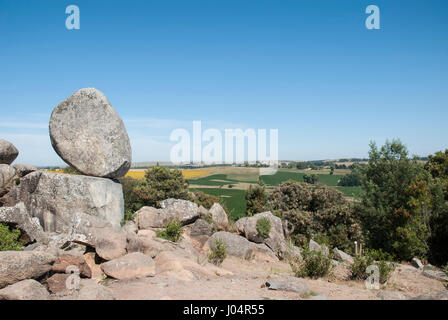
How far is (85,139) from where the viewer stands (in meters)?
12.4

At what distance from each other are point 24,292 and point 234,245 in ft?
28.4

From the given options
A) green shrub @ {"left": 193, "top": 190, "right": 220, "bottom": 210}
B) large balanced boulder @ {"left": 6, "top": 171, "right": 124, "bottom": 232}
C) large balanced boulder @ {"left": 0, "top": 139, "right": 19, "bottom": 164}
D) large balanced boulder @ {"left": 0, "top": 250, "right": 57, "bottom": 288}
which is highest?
large balanced boulder @ {"left": 0, "top": 139, "right": 19, "bottom": 164}

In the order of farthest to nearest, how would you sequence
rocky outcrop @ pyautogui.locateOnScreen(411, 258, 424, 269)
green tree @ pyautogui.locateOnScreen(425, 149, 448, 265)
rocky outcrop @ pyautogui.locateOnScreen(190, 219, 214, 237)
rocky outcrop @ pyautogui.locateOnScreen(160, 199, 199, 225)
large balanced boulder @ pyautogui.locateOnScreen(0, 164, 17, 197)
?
green tree @ pyautogui.locateOnScreen(425, 149, 448, 265) < rocky outcrop @ pyautogui.locateOnScreen(411, 258, 424, 269) < rocky outcrop @ pyautogui.locateOnScreen(160, 199, 199, 225) < rocky outcrop @ pyautogui.locateOnScreen(190, 219, 214, 237) < large balanced boulder @ pyautogui.locateOnScreen(0, 164, 17, 197)

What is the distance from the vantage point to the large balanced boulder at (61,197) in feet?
39.4

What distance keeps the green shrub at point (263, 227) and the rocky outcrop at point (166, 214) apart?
3159mm

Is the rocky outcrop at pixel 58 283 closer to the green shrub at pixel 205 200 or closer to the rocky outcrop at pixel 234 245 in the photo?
the rocky outcrop at pixel 234 245

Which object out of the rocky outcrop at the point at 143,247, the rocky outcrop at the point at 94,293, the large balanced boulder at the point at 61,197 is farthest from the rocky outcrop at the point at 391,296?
the large balanced boulder at the point at 61,197

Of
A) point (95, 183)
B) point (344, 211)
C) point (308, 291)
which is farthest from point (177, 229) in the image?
point (344, 211)

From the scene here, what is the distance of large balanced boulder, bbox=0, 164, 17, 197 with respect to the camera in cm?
1294

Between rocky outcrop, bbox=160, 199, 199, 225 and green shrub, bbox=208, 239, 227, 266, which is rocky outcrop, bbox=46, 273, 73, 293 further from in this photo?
rocky outcrop, bbox=160, 199, 199, 225

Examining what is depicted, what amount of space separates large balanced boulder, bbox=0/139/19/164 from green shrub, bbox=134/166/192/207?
6.86m

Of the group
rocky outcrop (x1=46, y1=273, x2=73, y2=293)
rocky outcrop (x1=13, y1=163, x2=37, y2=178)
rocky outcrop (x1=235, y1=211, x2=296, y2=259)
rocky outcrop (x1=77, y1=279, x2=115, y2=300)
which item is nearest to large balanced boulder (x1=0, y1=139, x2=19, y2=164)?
rocky outcrop (x1=13, y1=163, x2=37, y2=178)

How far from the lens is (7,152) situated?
44.1 ft

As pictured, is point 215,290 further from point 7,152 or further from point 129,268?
point 7,152
